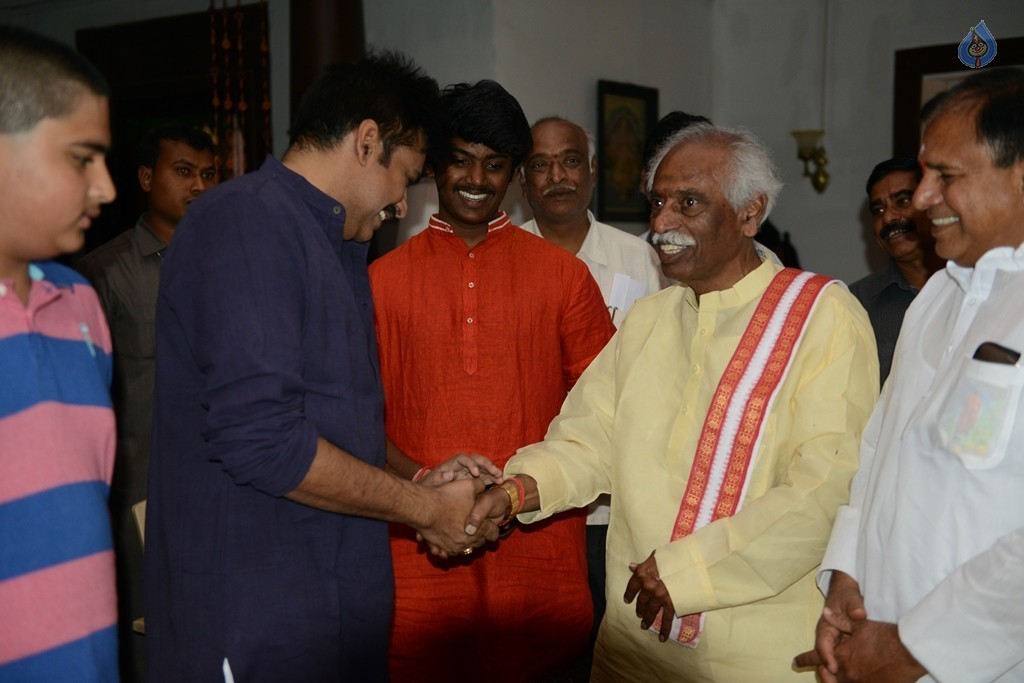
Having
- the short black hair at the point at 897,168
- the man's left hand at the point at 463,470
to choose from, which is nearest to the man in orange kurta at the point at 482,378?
the man's left hand at the point at 463,470

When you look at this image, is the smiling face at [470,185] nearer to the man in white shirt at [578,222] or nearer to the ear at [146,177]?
the man in white shirt at [578,222]

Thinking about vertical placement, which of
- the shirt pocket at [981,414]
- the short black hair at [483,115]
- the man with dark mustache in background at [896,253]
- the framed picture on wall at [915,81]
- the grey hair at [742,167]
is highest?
the framed picture on wall at [915,81]

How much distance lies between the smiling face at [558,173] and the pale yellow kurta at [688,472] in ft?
4.85

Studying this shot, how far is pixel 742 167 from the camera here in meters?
2.25

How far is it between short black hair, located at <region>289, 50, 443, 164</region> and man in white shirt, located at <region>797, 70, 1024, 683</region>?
3.51 feet

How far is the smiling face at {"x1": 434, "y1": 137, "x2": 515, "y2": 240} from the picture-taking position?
2998 millimetres

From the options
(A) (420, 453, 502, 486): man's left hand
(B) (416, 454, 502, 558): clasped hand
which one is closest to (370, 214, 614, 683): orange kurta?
(A) (420, 453, 502, 486): man's left hand

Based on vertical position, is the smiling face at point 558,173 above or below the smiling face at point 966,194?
above

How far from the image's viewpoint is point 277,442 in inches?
66.7

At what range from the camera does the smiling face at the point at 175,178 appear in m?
3.97

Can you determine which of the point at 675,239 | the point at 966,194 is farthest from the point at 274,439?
the point at 966,194

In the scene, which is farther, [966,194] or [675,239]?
[675,239]

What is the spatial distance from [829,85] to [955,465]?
6.06 meters

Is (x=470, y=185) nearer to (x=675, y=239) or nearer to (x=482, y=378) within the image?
(x=482, y=378)
